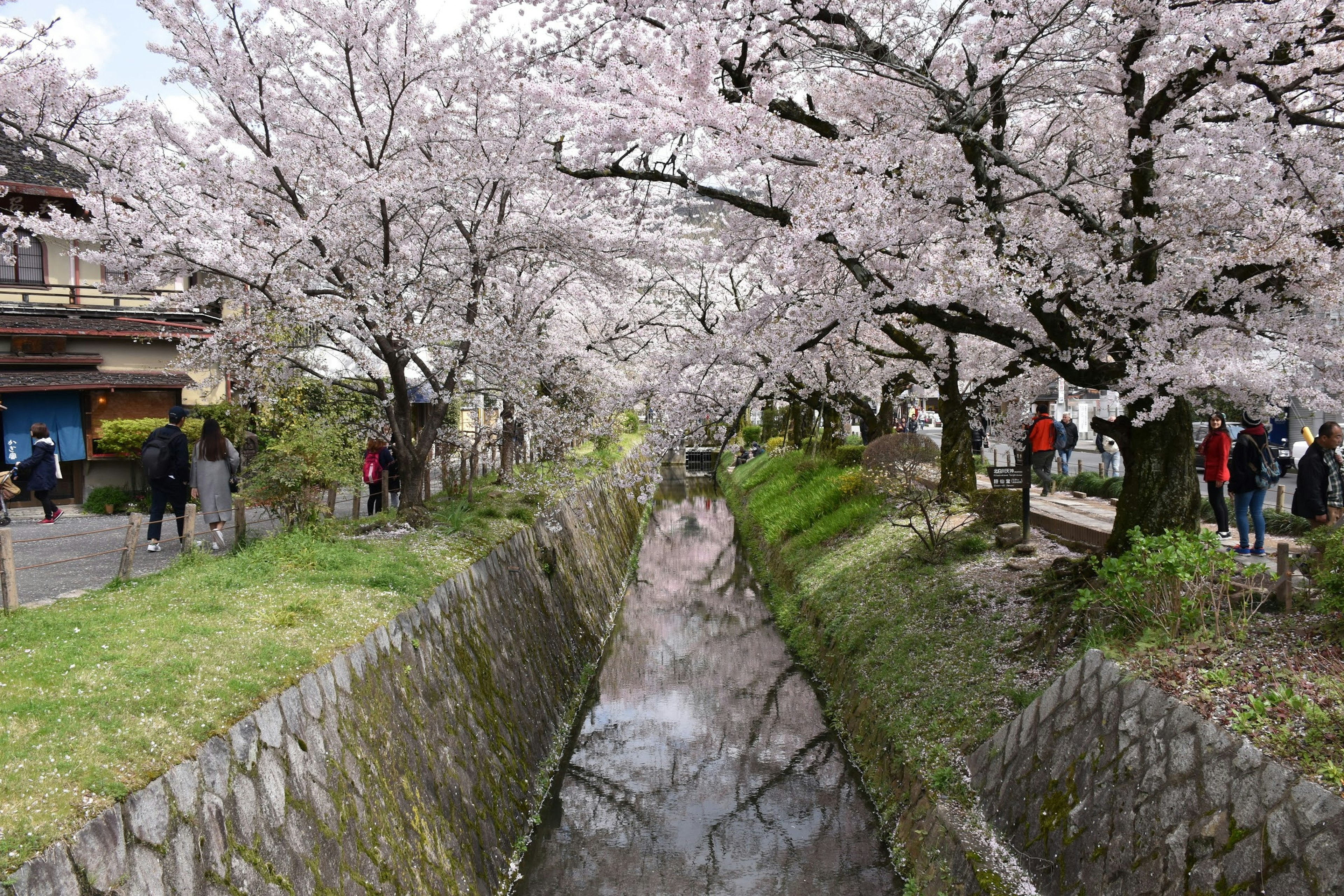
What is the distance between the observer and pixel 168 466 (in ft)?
37.6

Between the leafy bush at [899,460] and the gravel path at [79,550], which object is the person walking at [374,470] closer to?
the gravel path at [79,550]

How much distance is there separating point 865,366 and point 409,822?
16736mm

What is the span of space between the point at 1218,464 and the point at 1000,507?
126 inches

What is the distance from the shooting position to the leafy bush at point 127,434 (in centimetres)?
1784

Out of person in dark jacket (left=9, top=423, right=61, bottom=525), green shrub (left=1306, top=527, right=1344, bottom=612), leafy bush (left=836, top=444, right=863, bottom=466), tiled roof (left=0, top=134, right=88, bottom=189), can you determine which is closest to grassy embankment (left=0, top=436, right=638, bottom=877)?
person in dark jacket (left=9, top=423, right=61, bottom=525)

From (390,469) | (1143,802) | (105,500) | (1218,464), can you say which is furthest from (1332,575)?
(105,500)

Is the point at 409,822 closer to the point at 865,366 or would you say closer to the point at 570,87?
the point at 570,87

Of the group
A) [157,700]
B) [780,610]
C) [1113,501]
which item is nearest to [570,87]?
[157,700]

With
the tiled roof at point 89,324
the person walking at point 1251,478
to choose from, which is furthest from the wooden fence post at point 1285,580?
the tiled roof at point 89,324

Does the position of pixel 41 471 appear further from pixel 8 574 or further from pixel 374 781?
pixel 374 781

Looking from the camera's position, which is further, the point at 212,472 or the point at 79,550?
the point at 79,550

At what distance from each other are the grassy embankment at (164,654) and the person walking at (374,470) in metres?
4.47

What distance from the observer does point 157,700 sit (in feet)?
17.0

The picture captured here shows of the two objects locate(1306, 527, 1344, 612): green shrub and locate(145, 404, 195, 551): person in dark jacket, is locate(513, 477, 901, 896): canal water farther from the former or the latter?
locate(145, 404, 195, 551): person in dark jacket
